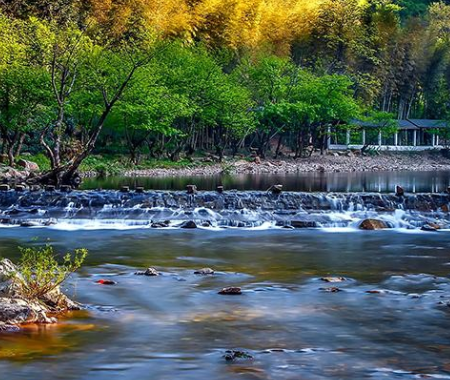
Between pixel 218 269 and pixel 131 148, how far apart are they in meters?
31.2

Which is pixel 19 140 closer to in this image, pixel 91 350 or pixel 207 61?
pixel 207 61

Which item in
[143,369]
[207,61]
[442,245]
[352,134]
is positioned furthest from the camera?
[352,134]

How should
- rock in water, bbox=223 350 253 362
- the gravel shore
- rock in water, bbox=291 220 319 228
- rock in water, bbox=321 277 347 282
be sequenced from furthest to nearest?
the gravel shore < rock in water, bbox=291 220 319 228 < rock in water, bbox=321 277 347 282 < rock in water, bbox=223 350 253 362

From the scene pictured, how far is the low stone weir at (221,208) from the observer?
76.2 ft

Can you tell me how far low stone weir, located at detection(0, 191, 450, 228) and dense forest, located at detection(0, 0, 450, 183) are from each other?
386cm

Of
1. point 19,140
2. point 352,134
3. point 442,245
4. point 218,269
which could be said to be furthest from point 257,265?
point 352,134

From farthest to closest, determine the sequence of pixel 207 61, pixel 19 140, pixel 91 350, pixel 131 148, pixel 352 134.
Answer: pixel 352 134 < pixel 207 61 < pixel 131 148 < pixel 19 140 < pixel 91 350

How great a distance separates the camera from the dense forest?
36.1 m

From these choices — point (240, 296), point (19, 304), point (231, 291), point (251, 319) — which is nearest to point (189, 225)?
point (231, 291)

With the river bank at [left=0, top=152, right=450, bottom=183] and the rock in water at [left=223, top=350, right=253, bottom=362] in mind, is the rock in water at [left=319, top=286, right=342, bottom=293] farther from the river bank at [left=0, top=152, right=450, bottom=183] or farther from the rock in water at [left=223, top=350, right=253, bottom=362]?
the river bank at [left=0, top=152, right=450, bottom=183]

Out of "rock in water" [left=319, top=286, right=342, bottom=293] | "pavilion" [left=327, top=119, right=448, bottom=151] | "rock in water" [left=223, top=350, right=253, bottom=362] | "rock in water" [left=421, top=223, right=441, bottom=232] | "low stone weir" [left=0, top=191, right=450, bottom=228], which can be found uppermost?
"pavilion" [left=327, top=119, right=448, bottom=151]

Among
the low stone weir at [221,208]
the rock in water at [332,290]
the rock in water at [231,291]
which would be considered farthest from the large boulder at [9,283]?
the low stone weir at [221,208]

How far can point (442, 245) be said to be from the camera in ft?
62.9

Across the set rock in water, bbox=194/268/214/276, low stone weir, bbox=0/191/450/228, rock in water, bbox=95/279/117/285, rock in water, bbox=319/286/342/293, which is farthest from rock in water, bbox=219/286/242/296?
low stone weir, bbox=0/191/450/228
